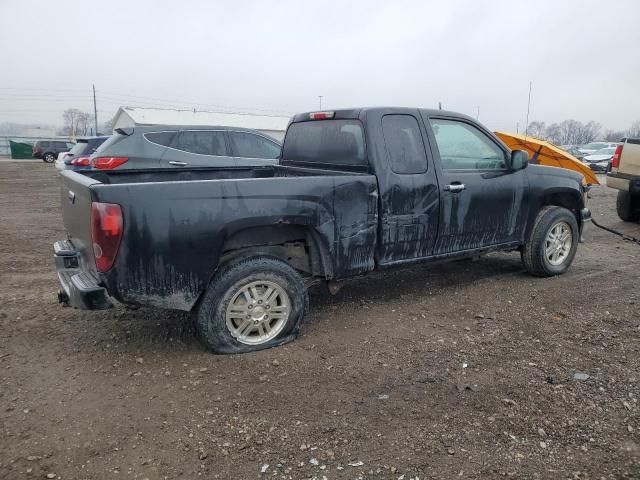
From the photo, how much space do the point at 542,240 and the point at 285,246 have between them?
2987 millimetres

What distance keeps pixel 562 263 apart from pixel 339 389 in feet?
12.3

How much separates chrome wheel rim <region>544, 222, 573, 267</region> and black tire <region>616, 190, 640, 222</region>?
15.4 feet

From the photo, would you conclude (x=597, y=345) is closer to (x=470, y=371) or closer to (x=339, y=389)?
(x=470, y=371)

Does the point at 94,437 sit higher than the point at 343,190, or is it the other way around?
the point at 343,190

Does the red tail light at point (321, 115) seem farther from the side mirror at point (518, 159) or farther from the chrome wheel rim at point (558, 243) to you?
the chrome wheel rim at point (558, 243)

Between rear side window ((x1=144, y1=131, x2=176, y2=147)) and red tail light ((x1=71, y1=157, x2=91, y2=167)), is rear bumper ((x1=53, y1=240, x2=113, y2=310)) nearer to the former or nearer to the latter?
rear side window ((x1=144, y1=131, x2=176, y2=147))

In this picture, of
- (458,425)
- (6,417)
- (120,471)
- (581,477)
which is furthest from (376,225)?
(6,417)

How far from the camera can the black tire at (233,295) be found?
12.0 ft

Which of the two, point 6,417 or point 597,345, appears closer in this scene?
point 6,417

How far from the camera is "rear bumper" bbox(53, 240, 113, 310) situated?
3392 mm

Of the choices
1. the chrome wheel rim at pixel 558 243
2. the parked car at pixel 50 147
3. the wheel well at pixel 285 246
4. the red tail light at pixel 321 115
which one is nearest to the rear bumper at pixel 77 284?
the wheel well at pixel 285 246

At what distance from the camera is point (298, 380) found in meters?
3.46

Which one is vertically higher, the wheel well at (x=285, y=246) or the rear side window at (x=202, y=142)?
the rear side window at (x=202, y=142)

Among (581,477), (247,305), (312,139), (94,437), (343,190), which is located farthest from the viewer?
(312,139)
